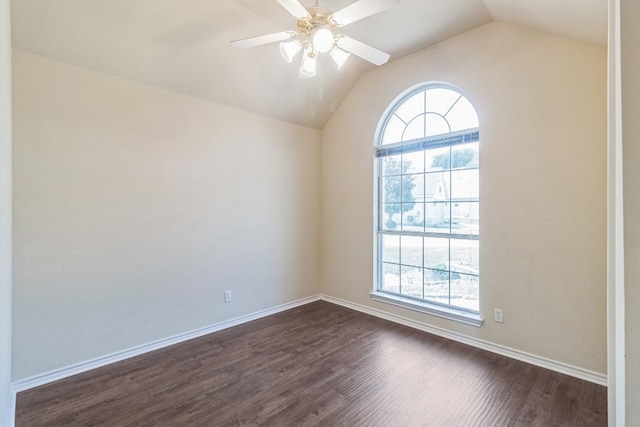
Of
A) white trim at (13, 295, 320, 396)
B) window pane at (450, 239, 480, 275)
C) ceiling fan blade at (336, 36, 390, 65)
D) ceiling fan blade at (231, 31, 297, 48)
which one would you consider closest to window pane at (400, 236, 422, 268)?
window pane at (450, 239, 480, 275)

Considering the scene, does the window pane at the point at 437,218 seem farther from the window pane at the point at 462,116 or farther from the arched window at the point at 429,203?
the window pane at the point at 462,116

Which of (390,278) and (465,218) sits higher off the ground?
(465,218)

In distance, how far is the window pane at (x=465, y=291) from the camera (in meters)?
2.98

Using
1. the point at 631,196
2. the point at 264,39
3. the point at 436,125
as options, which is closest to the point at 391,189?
the point at 436,125

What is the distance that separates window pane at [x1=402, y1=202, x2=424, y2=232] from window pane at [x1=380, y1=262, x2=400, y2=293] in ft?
1.73

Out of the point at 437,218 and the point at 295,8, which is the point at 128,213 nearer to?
the point at 295,8

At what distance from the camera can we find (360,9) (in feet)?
5.62

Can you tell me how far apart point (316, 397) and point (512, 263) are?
2.04 m

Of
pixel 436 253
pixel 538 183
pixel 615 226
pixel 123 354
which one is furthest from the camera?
pixel 436 253

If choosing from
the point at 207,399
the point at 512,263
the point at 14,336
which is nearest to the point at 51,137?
the point at 14,336

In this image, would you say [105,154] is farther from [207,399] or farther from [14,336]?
[207,399]

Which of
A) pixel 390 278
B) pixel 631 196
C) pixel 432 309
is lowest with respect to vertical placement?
pixel 432 309

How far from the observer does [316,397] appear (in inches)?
83.2

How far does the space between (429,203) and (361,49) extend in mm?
1864
